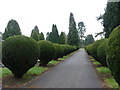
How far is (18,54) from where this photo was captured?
30.9ft

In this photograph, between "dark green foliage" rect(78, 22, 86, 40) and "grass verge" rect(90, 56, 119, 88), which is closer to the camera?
"grass verge" rect(90, 56, 119, 88)

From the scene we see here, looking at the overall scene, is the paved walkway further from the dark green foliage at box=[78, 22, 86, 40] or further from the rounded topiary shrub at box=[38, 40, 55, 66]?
the dark green foliage at box=[78, 22, 86, 40]

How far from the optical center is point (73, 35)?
2581 inches

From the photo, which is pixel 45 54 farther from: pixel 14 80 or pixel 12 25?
pixel 12 25

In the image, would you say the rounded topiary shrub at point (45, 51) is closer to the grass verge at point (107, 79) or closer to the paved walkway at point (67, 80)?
the paved walkway at point (67, 80)

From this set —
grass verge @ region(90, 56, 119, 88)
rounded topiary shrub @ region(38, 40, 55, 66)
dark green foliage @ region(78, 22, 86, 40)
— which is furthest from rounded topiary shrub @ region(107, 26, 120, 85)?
dark green foliage @ region(78, 22, 86, 40)

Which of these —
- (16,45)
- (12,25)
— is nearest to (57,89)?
(16,45)

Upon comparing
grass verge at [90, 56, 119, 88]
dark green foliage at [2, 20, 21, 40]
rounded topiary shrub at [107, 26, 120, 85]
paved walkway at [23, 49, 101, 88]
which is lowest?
grass verge at [90, 56, 119, 88]

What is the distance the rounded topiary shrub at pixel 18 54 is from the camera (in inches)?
368

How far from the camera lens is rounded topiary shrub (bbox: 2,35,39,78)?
30.7ft

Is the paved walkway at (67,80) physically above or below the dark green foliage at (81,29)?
below

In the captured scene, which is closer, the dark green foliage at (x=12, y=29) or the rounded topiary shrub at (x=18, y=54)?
the rounded topiary shrub at (x=18, y=54)

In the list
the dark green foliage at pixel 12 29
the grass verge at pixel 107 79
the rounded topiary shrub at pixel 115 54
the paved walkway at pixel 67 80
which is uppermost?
the dark green foliage at pixel 12 29

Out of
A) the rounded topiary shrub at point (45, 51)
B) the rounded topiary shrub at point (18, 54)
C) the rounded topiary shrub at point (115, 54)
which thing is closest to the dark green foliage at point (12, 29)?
the rounded topiary shrub at point (45, 51)
